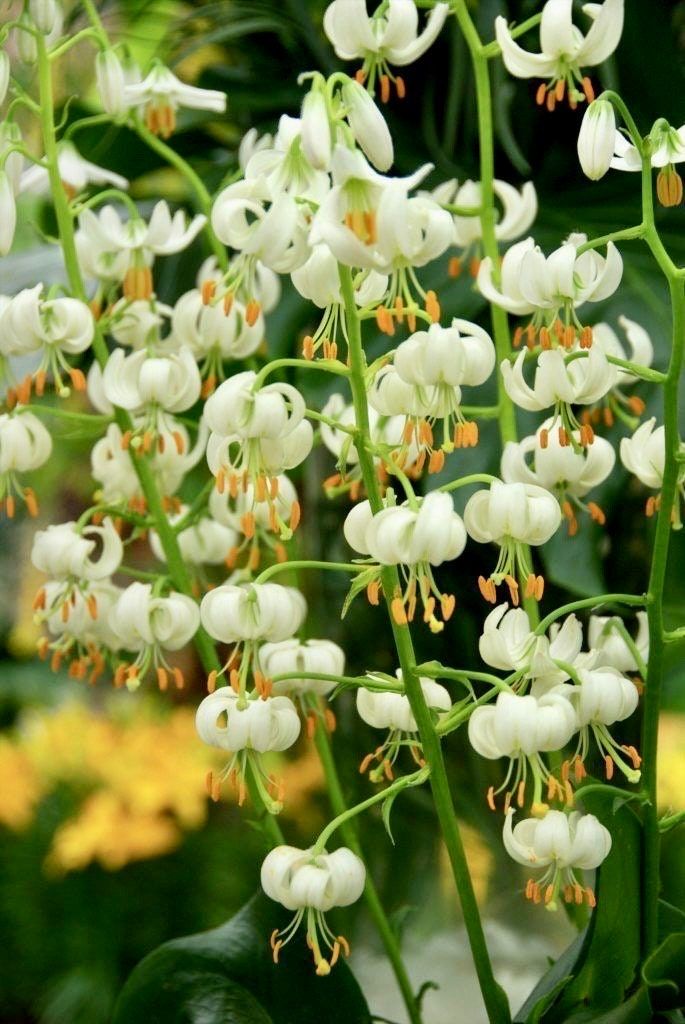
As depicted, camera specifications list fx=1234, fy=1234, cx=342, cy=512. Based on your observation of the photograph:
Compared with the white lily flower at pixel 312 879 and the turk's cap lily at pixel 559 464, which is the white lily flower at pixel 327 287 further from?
the white lily flower at pixel 312 879

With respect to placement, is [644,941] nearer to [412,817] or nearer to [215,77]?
[412,817]

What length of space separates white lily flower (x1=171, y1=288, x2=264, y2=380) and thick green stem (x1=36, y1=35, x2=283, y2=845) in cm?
5

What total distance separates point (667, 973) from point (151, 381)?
0.33 m

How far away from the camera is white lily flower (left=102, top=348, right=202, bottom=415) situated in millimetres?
560

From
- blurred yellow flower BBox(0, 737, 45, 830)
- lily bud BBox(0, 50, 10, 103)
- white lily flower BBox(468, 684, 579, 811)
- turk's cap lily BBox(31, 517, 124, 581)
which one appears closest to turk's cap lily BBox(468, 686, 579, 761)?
white lily flower BBox(468, 684, 579, 811)

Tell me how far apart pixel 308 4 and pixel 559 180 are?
0.22 meters

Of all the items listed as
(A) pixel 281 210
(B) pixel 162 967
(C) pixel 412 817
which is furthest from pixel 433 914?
(A) pixel 281 210

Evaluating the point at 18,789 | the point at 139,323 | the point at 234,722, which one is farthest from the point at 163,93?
the point at 18,789

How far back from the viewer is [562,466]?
0.50 m

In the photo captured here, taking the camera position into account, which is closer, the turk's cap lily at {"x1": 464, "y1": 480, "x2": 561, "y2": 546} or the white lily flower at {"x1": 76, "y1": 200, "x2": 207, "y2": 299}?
the turk's cap lily at {"x1": 464, "y1": 480, "x2": 561, "y2": 546}

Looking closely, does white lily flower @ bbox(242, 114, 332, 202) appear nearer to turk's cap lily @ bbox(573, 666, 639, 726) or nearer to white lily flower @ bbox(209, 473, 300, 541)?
white lily flower @ bbox(209, 473, 300, 541)

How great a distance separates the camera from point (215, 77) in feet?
3.00

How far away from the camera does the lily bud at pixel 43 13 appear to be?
54 cm

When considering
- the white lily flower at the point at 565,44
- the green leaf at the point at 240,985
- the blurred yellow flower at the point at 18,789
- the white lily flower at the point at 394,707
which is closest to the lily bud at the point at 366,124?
the white lily flower at the point at 565,44
